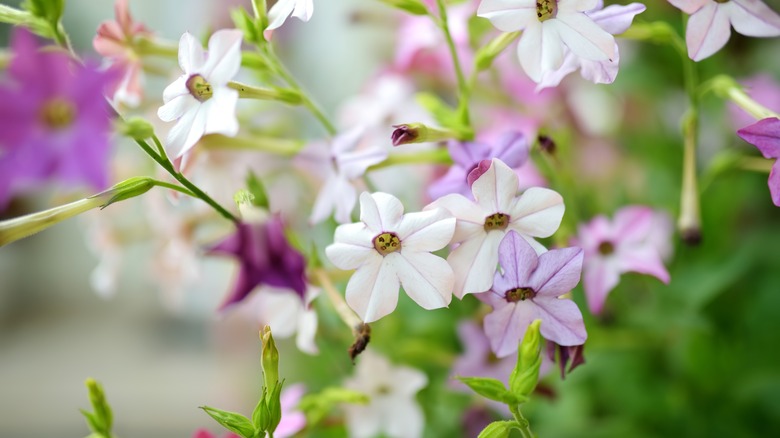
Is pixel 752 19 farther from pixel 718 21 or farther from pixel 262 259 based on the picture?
pixel 262 259

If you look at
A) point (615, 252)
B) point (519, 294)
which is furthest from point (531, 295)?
point (615, 252)

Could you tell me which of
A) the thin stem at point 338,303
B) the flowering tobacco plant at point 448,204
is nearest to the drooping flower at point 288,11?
the flowering tobacco plant at point 448,204

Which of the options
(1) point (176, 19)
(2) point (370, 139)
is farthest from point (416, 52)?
(1) point (176, 19)

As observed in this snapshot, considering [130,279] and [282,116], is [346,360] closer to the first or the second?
[282,116]

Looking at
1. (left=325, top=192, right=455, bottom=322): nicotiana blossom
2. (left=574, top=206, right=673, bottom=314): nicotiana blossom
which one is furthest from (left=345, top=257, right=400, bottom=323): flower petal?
(left=574, top=206, right=673, bottom=314): nicotiana blossom

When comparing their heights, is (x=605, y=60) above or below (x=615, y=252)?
above

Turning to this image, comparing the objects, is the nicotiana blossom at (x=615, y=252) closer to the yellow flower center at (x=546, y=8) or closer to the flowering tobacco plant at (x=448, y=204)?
the flowering tobacco plant at (x=448, y=204)

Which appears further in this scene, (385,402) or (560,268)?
(385,402)

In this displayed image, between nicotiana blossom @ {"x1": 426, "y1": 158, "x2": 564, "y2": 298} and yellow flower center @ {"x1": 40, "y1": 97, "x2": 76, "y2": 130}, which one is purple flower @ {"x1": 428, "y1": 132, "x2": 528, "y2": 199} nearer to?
nicotiana blossom @ {"x1": 426, "y1": 158, "x2": 564, "y2": 298}
